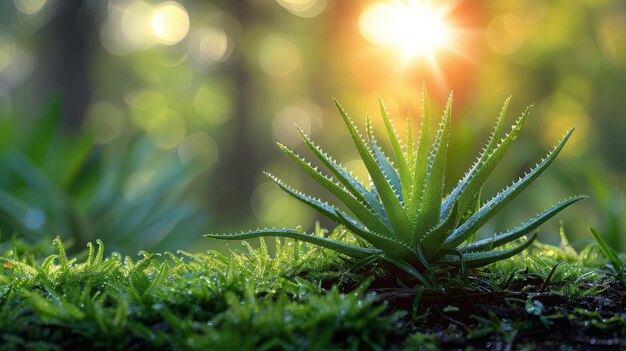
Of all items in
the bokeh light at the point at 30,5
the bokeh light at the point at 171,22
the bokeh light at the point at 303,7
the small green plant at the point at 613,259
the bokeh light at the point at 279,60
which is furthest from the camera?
the bokeh light at the point at 171,22

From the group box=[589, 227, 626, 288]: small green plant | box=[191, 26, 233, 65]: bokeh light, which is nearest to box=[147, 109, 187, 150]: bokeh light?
box=[191, 26, 233, 65]: bokeh light

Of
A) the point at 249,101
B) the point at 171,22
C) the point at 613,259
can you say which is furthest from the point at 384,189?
the point at 171,22

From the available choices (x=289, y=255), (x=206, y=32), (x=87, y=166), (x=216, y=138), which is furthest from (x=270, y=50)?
(x=289, y=255)

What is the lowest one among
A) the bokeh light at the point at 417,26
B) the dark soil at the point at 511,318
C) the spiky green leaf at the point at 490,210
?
the dark soil at the point at 511,318

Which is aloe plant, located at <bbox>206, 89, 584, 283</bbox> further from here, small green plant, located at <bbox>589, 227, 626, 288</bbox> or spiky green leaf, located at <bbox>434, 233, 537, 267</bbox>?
small green plant, located at <bbox>589, 227, 626, 288</bbox>

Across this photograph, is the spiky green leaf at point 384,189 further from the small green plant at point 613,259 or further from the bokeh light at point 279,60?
the bokeh light at point 279,60

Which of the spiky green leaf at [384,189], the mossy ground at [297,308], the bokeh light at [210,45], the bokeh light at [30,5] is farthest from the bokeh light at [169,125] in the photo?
the spiky green leaf at [384,189]
